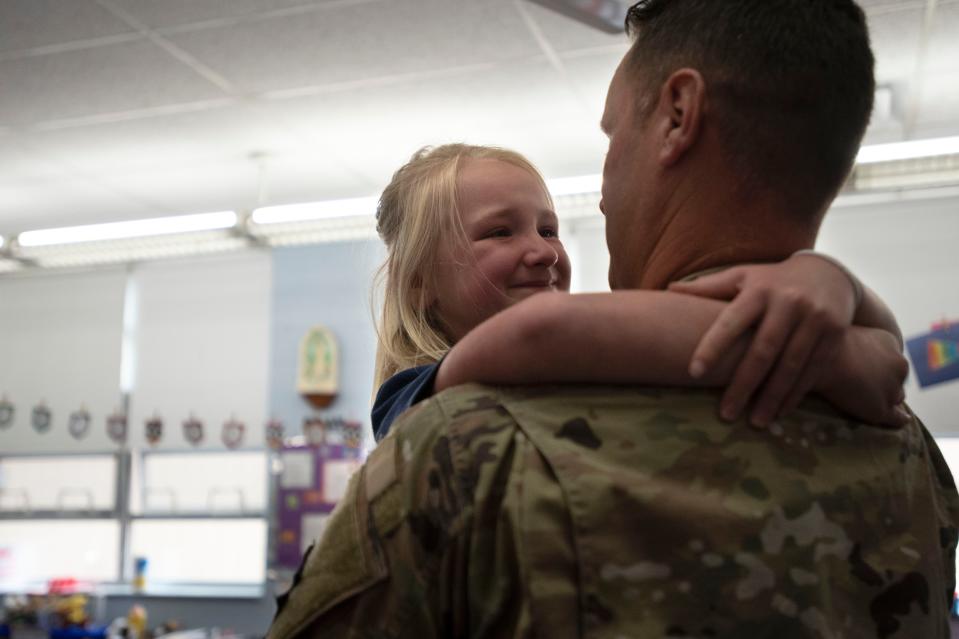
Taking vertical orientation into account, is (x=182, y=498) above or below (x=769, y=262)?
below

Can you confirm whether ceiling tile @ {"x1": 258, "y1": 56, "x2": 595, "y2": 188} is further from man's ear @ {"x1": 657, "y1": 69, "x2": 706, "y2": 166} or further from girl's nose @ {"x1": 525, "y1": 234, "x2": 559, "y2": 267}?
man's ear @ {"x1": 657, "y1": 69, "x2": 706, "y2": 166}

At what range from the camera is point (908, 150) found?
5.29 meters

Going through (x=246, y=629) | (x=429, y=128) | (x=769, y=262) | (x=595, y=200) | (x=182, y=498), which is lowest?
(x=246, y=629)

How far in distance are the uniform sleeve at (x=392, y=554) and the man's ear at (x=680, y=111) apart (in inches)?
14.5

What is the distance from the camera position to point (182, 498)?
820 centimetres

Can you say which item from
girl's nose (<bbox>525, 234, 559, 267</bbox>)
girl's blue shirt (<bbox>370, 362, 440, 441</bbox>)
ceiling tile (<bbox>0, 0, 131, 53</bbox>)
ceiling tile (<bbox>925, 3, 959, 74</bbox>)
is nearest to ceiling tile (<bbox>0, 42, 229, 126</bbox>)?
ceiling tile (<bbox>0, 0, 131, 53</bbox>)

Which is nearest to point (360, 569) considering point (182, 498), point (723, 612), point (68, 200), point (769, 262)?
point (723, 612)

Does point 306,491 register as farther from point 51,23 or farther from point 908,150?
point 908,150

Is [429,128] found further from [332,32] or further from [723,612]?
[723,612]

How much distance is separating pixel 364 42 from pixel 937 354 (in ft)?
13.6

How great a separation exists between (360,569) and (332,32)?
398 cm

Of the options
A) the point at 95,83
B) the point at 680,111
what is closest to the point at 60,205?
the point at 95,83

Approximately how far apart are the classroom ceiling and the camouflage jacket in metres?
3.62

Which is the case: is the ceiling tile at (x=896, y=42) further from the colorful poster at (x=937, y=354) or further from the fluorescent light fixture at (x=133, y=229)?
the fluorescent light fixture at (x=133, y=229)
